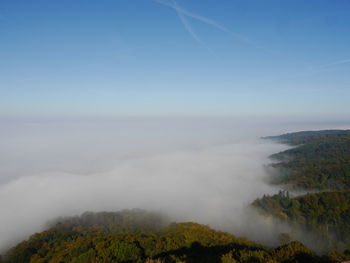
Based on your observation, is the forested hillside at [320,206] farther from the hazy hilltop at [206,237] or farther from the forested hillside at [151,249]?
the forested hillside at [151,249]

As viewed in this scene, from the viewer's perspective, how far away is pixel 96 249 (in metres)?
49.4

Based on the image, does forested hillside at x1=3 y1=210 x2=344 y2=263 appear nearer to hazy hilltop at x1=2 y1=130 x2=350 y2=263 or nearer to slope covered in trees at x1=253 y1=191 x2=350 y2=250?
hazy hilltop at x1=2 y1=130 x2=350 y2=263

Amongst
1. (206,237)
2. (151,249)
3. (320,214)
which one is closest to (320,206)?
(320,214)

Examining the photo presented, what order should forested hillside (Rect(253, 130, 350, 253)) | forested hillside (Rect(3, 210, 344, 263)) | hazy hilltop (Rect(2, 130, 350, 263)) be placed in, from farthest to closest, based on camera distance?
forested hillside (Rect(253, 130, 350, 253))
hazy hilltop (Rect(2, 130, 350, 263))
forested hillside (Rect(3, 210, 344, 263))

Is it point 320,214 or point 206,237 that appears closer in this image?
point 206,237

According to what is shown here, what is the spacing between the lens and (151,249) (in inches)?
1956

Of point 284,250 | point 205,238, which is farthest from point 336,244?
point 284,250

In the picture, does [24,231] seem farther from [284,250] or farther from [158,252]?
[284,250]

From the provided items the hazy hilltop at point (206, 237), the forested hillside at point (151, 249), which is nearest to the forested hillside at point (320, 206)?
the hazy hilltop at point (206, 237)

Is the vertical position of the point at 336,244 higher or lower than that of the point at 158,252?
lower

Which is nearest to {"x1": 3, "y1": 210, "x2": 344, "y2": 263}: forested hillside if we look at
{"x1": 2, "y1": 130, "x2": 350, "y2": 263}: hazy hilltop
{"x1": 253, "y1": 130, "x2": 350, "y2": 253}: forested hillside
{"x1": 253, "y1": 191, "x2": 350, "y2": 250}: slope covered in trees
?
{"x1": 2, "y1": 130, "x2": 350, "y2": 263}: hazy hilltop

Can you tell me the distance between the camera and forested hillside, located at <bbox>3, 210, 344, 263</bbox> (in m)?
33.5

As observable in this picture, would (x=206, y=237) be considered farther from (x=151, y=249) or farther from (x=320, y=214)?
(x=320, y=214)

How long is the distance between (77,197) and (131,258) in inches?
6411
